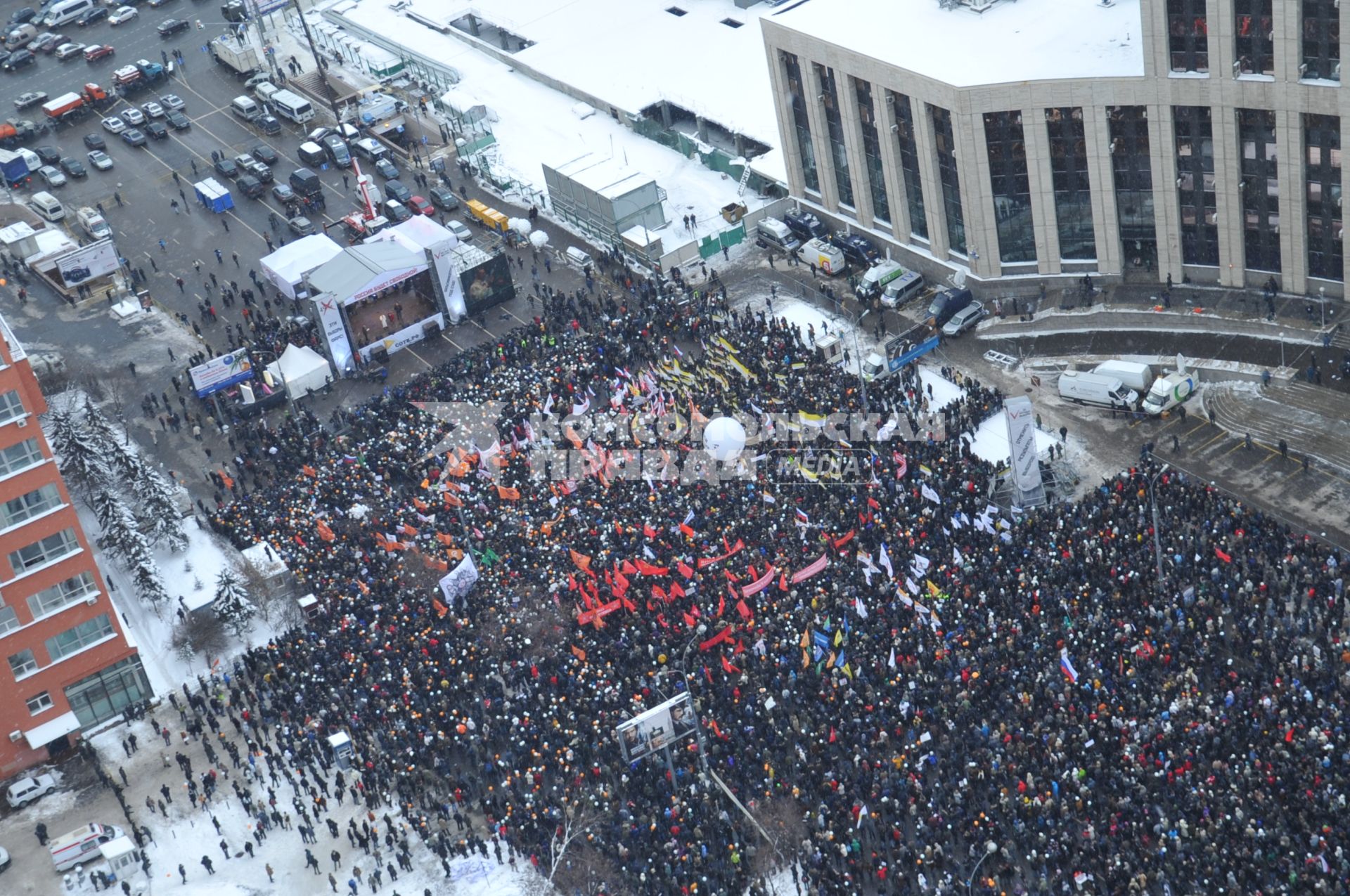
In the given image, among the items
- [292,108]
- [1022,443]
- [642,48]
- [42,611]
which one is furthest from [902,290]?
[292,108]

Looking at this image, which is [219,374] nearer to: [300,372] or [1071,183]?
[300,372]

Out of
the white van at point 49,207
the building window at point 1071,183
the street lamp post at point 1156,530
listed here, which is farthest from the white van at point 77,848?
the white van at point 49,207

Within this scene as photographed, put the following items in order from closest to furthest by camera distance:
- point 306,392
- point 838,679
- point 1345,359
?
point 838,679
point 1345,359
point 306,392

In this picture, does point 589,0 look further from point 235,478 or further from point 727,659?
point 727,659

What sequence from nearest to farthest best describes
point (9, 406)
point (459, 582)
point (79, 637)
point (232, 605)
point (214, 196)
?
point (9, 406) → point (79, 637) → point (459, 582) → point (232, 605) → point (214, 196)

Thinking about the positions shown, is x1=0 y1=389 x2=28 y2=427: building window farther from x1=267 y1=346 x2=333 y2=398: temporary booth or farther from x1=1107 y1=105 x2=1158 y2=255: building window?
x1=1107 y1=105 x2=1158 y2=255: building window

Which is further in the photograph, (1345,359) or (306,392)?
(306,392)

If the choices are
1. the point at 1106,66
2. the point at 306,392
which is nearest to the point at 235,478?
the point at 306,392
